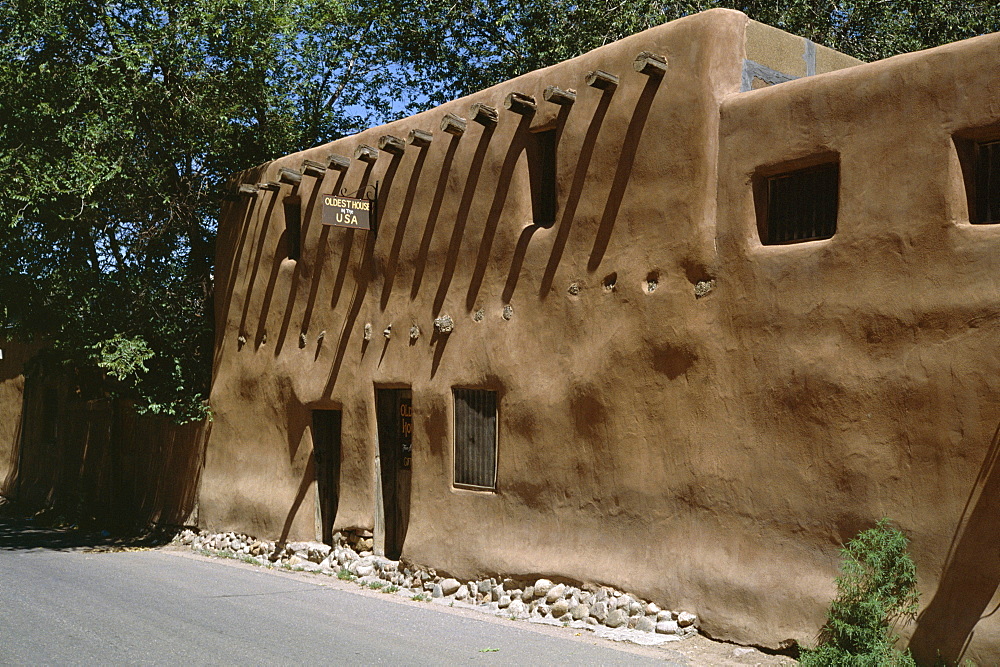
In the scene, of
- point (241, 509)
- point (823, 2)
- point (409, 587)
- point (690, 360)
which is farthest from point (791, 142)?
point (823, 2)

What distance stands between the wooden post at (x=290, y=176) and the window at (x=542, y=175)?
4944 millimetres

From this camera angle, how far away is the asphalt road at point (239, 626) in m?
7.99

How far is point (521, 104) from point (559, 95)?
65 centimetres

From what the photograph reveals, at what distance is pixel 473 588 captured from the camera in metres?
11.1

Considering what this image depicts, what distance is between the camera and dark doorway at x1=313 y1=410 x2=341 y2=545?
552 inches

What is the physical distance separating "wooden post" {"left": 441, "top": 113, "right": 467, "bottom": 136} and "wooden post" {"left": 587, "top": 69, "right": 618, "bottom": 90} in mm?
2308

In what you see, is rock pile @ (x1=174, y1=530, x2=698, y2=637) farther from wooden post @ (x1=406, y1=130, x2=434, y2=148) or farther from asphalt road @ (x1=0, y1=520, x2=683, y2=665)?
wooden post @ (x1=406, y1=130, x2=434, y2=148)

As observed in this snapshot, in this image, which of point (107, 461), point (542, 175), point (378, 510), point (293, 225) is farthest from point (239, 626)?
point (107, 461)

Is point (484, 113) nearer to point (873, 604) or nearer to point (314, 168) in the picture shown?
point (314, 168)

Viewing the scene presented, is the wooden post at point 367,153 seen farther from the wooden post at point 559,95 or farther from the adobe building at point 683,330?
the wooden post at point 559,95

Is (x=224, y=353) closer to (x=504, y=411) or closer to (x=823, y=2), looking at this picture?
(x=504, y=411)

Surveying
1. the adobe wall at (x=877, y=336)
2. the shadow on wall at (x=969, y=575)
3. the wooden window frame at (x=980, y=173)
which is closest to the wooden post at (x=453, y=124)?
the adobe wall at (x=877, y=336)

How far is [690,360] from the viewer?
9.12m

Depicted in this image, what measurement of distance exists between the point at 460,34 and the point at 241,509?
12331 mm
